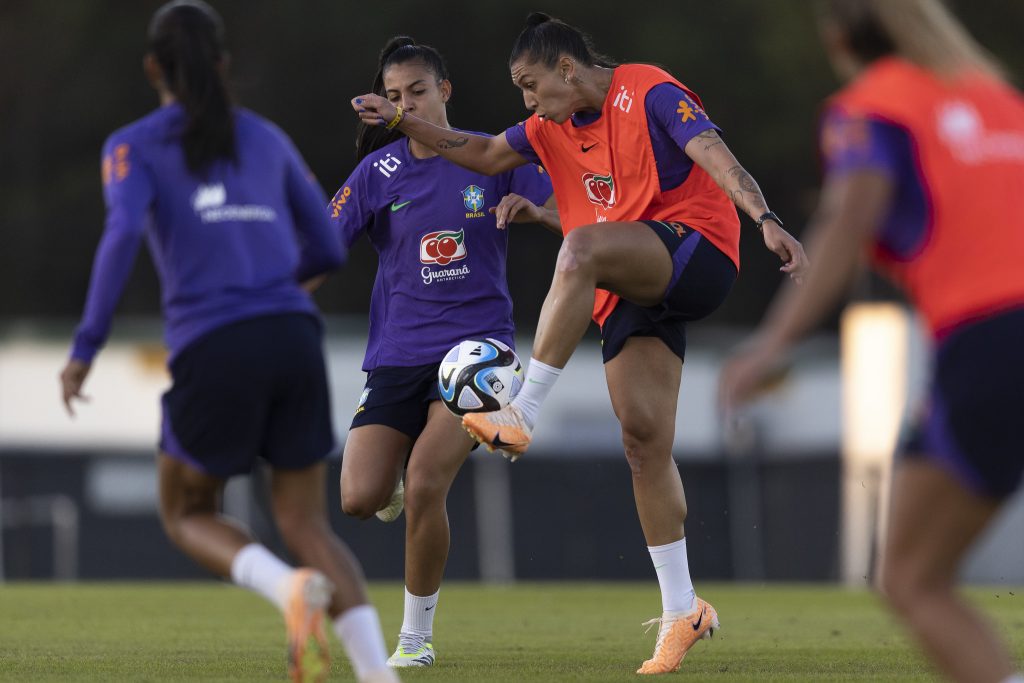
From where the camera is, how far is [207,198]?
15.6ft

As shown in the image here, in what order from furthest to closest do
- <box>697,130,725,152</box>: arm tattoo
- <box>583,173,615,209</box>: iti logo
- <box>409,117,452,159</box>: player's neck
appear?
<box>409,117,452,159</box>: player's neck
<box>583,173,615,209</box>: iti logo
<box>697,130,725,152</box>: arm tattoo

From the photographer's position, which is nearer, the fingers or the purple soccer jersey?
the fingers

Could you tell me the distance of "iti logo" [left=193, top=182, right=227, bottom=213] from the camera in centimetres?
474

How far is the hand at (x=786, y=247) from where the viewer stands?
237 inches

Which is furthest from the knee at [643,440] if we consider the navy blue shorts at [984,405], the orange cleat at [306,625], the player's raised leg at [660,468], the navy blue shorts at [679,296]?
the navy blue shorts at [984,405]

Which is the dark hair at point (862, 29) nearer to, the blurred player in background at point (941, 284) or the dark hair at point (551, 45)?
the blurred player in background at point (941, 284)

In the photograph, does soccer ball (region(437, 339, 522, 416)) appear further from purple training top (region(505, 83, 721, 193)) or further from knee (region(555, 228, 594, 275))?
purple training top (region(505, 83, 721, 193))

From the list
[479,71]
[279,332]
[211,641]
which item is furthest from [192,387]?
[479,71]

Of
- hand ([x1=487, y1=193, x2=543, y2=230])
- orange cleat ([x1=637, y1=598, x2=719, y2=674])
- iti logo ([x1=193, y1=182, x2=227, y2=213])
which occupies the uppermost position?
iti logo ([x1=193, y1=182, x2=227, y2=213])

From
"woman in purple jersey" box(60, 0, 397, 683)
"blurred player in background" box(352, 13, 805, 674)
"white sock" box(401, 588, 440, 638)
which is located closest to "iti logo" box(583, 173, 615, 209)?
"blurred player in background" box(352, 13, 805, 674)

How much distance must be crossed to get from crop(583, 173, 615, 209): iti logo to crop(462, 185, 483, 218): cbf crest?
0.68 meters

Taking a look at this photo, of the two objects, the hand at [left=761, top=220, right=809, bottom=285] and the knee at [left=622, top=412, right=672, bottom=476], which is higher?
the hand at [left=761, top=220, right=809, bottom=285]

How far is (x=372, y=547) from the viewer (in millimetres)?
21203

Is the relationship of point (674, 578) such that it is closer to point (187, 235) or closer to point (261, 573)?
point (261, 573)
